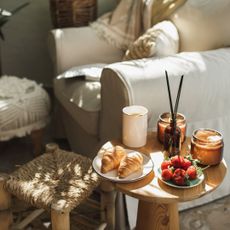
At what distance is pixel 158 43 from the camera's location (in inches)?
73.6

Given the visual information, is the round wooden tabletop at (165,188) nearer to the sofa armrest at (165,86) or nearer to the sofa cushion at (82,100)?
the sofa armrest at (165,86)

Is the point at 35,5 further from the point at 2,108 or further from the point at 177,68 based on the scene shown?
the point at 177,68

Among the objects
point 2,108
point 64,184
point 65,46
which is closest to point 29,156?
point 2,108

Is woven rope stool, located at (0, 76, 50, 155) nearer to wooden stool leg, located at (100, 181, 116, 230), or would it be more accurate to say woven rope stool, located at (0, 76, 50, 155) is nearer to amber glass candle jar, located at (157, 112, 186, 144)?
wooden stool leg, located at (100, 181, 116, 230)

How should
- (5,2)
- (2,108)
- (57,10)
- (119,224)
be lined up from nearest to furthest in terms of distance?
(119,224) < (2,108) < (57,10) < (5,2)

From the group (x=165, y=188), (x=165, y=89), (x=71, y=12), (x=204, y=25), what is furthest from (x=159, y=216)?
(x=71, y=12)

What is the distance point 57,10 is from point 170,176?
154 cm

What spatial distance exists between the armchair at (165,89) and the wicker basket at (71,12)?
507 mm

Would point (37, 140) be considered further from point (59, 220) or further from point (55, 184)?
point (59, 220)

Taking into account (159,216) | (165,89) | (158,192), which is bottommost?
(159,216)

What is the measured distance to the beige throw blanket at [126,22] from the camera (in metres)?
2.23

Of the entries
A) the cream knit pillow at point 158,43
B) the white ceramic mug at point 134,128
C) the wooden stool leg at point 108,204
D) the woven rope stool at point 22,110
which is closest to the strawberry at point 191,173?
the white ceramic mug at point 134,128

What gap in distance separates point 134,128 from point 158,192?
275 mm

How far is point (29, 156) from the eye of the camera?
7.76 ft
